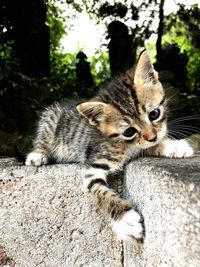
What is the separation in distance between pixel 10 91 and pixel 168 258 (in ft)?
14.7

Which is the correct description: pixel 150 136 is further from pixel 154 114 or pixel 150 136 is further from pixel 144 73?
pixel 144 73

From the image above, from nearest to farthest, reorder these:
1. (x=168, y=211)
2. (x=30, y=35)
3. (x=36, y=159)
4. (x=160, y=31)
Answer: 1. (x=168, y=211)
2. (x=36, y=159)
3. (x=30, y=35)
4. (x=160, y=31)

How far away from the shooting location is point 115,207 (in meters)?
2.12

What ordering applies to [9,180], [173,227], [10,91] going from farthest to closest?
[10,91] < [9,180] < [173,227]

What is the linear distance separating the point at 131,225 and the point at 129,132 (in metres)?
0.54

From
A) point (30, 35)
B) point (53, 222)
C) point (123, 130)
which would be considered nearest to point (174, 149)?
point (123, 130)

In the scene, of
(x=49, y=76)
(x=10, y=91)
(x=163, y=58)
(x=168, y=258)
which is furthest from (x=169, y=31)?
(x=168, y=258)

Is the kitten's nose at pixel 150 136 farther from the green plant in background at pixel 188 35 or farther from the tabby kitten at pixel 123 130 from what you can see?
the green plant in background at pixel 188 35

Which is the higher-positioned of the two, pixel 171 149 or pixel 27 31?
pixel 171 149

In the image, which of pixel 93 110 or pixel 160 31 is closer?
pixel 93 110

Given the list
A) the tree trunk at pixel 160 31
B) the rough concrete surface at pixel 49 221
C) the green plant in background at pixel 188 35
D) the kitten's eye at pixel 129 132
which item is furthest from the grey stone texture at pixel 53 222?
the green plant in background at pixel 188 35


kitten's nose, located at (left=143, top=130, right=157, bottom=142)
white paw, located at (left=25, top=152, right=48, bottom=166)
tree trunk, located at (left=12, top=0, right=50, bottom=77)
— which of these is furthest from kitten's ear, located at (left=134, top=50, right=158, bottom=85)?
tree trunk, located at (left=12, top=0, right=50, bottom=77)

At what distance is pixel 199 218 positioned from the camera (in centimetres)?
133

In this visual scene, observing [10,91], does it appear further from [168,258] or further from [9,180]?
[168,258]
